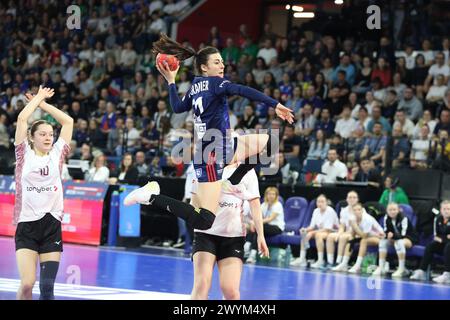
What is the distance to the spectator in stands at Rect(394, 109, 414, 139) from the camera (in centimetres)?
1959

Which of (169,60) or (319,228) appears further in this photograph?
(319,228)

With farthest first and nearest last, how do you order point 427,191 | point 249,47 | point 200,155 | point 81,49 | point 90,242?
point 81,49 < point 249,47 < point 90,242 < point 427,191 < point 200,155

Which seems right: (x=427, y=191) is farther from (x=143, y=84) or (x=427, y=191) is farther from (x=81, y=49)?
(x=81, y=49)

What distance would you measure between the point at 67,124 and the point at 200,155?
1403 millimetres

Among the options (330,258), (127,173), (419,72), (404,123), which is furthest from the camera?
(419,72)

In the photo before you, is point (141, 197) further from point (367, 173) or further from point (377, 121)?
point (377, 121)

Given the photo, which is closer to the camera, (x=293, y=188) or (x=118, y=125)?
(x=293, y=188)

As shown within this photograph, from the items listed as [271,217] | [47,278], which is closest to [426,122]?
[271,217]

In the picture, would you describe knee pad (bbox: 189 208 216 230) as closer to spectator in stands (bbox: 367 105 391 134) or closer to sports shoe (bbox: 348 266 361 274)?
sports shoe (bbox: 348 266 361 274)

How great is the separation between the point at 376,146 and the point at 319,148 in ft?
4.71

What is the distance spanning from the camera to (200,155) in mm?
8766

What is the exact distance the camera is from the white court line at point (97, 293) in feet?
37.2

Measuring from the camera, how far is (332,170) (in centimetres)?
1897

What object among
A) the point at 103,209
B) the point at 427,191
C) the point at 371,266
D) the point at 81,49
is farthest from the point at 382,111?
the point at 81,49
